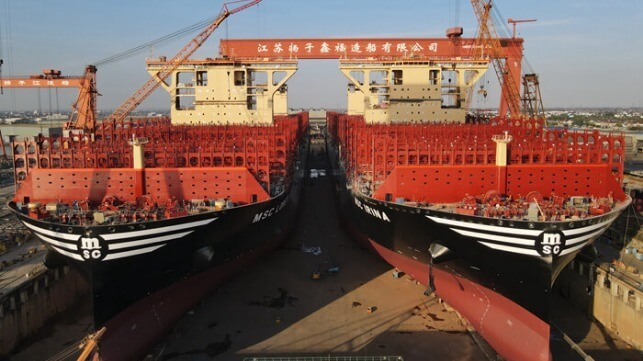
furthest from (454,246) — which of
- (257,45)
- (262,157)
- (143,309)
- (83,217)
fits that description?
(257,45)

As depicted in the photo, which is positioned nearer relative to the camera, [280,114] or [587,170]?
[587,170]

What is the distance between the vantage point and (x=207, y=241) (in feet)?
40.5

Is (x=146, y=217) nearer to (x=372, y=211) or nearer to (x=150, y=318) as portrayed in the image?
(x=150, y=318)

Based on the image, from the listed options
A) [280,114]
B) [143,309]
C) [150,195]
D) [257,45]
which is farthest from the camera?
[280,114]

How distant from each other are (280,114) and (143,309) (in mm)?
29262

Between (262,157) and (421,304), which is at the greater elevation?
(262,157)

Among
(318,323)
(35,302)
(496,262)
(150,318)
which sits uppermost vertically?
(496,262)

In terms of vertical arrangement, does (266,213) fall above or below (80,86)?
below

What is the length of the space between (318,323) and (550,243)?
6544 mm

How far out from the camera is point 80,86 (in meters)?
26.5

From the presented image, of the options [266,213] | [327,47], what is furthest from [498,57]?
[266,213]

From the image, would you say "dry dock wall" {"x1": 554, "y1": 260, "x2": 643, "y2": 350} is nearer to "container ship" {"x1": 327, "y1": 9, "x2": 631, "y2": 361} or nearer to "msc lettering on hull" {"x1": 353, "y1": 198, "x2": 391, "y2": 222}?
"container ship" {"x1": 327, "y1": 9, "x2": 631, "y2": 361}

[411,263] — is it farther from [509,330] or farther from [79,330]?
[79,330]

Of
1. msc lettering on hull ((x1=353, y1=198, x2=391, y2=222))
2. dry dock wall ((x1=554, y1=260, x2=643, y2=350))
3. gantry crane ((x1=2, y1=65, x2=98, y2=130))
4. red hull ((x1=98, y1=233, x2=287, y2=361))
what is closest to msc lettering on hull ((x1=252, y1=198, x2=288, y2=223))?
red hull ((x1=98, y1=233, x2=287, y2=361))
